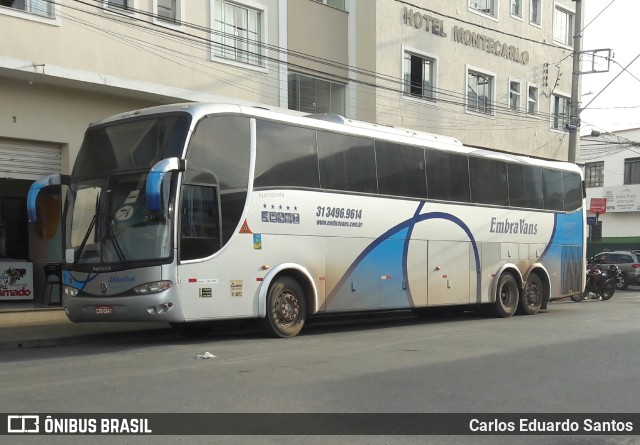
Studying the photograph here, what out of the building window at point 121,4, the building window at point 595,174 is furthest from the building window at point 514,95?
the building window at point 595,174

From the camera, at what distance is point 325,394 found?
7406 millimetres

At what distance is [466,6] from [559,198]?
33.6 ft

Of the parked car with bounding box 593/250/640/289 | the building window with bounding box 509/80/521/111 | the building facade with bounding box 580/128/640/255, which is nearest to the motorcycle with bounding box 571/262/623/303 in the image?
the parked car with bounding box 593/250/640/289

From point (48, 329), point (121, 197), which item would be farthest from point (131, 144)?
point (48, 329)

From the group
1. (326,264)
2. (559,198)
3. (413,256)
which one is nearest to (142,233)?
(326,264)

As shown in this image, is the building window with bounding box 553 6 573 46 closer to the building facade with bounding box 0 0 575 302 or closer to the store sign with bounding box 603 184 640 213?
the building facade with bounding box 0 0 575 302

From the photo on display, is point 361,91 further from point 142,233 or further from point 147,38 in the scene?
point 142,233

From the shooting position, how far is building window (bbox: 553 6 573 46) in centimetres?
3111

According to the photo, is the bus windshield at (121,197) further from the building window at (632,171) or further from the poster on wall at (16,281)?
the building window at (632,171)

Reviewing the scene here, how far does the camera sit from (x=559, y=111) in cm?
3138

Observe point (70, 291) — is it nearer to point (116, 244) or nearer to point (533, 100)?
point (116, 244)

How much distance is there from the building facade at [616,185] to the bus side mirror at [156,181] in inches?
1735

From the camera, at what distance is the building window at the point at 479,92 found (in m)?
26.6

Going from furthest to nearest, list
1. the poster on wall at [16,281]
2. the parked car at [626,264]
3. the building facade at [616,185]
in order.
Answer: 1. the building facade at [616,185]
2. the parked car at [626,264]
3. the poster on wall at [16,281]
